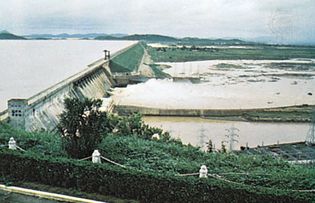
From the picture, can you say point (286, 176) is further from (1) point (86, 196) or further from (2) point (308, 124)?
(2) point (308, 124)

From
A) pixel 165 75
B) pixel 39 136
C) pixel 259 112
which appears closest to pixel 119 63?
pixel 165 75

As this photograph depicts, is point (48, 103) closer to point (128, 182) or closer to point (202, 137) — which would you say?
point (202, 137)

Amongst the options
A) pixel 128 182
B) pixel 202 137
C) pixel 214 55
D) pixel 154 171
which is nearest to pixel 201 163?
pixel 154 171

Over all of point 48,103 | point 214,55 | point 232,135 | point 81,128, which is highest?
point 81,128

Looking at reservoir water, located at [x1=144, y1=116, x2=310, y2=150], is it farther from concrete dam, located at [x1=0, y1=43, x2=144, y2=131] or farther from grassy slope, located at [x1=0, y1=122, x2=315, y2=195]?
grassy slope, located at [x1=0, y1=122, x2=315, y2=195]

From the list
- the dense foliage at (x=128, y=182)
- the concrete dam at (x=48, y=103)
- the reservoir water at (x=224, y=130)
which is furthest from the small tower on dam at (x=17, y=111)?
the reservoir water at (x=224, y=130)

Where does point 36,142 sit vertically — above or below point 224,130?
above
